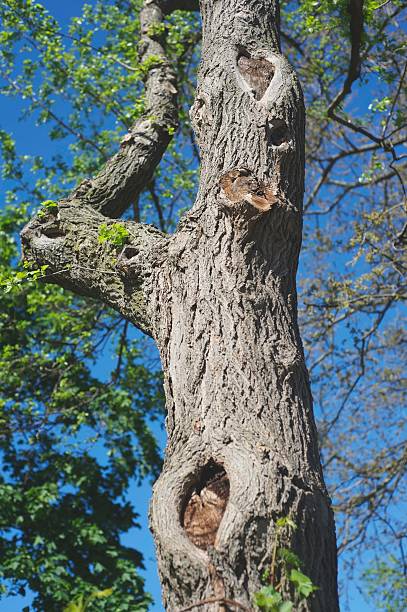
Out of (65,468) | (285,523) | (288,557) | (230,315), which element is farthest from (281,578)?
(65,468)

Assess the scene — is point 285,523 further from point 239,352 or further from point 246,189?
point 246,189

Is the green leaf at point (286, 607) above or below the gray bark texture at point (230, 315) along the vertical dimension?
below

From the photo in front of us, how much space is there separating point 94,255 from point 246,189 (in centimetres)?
108

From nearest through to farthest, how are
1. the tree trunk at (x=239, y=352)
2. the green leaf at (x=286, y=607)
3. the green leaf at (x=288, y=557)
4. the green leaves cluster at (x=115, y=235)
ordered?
1. the green leaf at (x=286, y=607)
2. the green leaf at (x=288, y=557)
3. the tree trunk at (x=239, y=352)
4. the green leaves cluster at (x=115, y=235)

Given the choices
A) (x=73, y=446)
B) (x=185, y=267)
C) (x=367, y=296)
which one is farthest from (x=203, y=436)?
(x=73, y=446)

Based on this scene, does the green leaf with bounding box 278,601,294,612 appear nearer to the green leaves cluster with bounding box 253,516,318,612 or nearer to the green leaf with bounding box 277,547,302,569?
the green leaves cluster with bounding box 253,516,318,612

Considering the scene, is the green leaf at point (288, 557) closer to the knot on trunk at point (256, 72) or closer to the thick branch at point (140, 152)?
the knot on trunk at point (256, 72)

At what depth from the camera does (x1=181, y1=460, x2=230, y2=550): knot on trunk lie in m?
2.56

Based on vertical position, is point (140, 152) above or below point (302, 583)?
above

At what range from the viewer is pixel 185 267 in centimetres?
330

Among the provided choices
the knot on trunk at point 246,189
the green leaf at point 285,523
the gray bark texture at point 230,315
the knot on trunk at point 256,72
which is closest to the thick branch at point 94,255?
the gray bark texture at point 230,315

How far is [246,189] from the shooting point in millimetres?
3240

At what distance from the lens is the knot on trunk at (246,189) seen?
3197mm

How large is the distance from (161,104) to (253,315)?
3043 millimetres
